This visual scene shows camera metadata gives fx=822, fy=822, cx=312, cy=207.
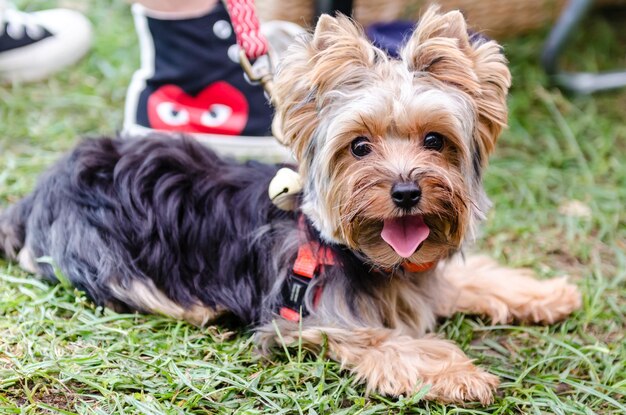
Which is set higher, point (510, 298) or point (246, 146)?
point (246, 146)

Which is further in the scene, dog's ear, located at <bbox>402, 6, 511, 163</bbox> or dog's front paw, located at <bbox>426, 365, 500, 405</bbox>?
dog's front paw, located at <bbox>426, 365, 500, 405</bbox>

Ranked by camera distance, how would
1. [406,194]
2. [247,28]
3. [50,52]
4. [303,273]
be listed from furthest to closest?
[50,52], [247,28], [303,273], [406,194]

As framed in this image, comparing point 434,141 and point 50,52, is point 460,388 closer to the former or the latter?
point 434,141

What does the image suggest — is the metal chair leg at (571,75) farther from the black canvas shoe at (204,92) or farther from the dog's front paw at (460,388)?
the dog's front paw at (460,388)

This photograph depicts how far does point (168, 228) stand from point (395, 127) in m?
1.12

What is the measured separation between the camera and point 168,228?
3.49 meters

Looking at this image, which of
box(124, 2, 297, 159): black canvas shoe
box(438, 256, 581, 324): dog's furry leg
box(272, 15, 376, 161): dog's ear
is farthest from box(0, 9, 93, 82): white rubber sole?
box(438, 256, 581, 324): dog's furry leg

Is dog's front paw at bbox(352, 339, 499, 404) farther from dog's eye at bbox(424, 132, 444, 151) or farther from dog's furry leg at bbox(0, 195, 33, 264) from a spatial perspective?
dog's furry leg at bbox(0, 195, 33, 264)

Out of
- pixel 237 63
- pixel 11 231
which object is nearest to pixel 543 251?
pixel 237 63

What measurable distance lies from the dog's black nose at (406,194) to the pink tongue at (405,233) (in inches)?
5.3

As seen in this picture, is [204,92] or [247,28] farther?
[204,92]

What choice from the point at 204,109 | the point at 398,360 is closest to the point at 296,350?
the point at 398,360

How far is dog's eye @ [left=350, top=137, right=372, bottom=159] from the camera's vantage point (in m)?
3.02

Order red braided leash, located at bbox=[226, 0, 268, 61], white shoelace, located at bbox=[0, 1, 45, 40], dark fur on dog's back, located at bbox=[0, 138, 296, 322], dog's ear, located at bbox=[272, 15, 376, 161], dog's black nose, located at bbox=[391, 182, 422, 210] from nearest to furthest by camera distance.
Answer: dog's black nose, located at bbox=[391, 182, 422, 210] < dog's ear, located at bbox=[272, 15, 376, 161] < dark fur on dog's back, located at bbox=[0, 138, 296, 322] < red braided leash, located at bbox=[226, 0, 268, 61] < white shoelace, located at bbox=[0, 1, 45, 40]
